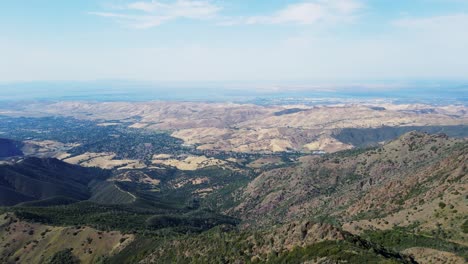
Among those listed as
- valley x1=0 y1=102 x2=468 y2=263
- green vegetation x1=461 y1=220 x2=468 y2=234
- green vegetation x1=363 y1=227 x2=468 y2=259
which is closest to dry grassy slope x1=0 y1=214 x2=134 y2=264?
valley x1=0 y1=102 x2=468 y2=263

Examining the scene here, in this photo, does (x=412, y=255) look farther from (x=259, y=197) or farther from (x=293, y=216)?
(x=259, y=197)

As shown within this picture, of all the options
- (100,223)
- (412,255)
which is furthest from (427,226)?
(100,223)

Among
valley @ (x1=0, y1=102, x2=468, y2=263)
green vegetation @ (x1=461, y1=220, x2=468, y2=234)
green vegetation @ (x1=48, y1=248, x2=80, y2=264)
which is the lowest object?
green vegetation @ (x1=48, y1=248, x2=80, y2=264)

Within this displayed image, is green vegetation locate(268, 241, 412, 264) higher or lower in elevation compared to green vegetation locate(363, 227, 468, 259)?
higher

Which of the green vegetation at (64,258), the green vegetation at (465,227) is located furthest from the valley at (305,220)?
the green vegetation at (64,258)

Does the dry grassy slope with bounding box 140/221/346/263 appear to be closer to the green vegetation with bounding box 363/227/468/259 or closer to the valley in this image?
the valley

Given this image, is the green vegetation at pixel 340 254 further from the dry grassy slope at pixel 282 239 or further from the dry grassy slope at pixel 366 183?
the dry grassy slope at pixel 366 183
